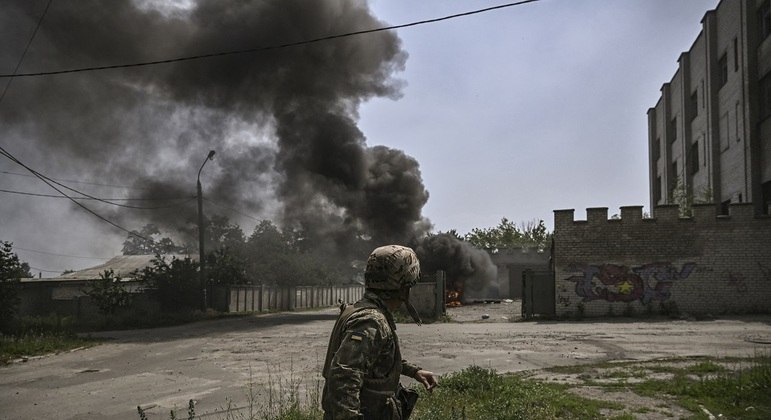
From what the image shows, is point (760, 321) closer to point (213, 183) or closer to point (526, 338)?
point (526, 338)

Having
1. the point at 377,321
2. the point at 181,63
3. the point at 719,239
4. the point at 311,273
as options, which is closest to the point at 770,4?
the point at 719,239

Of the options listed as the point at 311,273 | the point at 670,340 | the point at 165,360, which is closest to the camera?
the point at 165,360

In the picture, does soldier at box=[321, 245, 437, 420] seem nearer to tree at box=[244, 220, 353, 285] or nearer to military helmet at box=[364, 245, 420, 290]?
military helmet at box=[364, 245, 420, 290]

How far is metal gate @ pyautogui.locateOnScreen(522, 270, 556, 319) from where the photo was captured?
2027 cm

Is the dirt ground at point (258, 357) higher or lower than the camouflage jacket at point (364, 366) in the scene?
lower

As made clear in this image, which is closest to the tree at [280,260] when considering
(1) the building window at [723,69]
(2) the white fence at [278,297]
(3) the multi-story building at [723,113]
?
(2) the white fence at [278,297]

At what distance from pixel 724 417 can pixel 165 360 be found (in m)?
9.70

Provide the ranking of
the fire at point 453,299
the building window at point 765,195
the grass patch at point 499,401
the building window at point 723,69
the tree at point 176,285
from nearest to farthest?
the grass patch at point 499,401 → the building window at point 765,195 → the building window at point 723,69 → the tree at point 176,285 → the fire at point 453,299

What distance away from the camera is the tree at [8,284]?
1627 centimetres

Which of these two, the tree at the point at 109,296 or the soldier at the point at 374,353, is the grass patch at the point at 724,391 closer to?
the soldier at the point at 374,353

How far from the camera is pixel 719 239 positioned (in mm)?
19141

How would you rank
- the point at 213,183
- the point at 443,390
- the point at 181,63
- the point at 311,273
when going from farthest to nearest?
the point at 311,273 < the point at 213,183 < the point at 181,63 < the point at 443,390

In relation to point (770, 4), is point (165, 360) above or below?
below

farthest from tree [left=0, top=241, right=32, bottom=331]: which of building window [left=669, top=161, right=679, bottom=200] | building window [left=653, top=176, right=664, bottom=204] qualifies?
building window [left=653, top=176, right=664, bottom=204]
